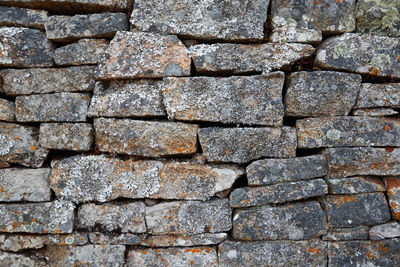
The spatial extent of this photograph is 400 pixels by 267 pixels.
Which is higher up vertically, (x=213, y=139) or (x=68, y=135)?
(x=213, y=139)

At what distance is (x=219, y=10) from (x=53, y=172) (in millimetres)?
2004

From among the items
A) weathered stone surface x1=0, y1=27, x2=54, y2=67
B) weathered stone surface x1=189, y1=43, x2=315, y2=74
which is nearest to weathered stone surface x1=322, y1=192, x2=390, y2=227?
weathered stone surface x1=189, y1=43, x2=315, y2=74

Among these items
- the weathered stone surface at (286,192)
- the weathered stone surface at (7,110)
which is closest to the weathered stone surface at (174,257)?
the weathered stone surface at (286,192)

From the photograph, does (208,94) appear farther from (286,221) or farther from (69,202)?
(69,202)

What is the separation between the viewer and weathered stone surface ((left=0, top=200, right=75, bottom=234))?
7.68 ft

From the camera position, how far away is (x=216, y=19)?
2.37m

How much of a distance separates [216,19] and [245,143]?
3.55 feet

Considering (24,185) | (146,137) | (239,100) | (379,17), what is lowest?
(24,185)

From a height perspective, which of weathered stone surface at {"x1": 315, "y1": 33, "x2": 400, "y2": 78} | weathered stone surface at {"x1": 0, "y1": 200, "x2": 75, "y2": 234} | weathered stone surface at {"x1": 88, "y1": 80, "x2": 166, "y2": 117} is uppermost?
weathered stone surface at {"x1": 315, "y1": 33, "x2": 400, "y2": 78}

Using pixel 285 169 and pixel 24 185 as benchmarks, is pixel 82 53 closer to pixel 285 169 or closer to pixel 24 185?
pixel 24 185

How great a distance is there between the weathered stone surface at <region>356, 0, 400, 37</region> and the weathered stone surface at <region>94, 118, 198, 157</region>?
1.72 m

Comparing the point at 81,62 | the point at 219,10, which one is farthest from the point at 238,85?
the point at 81,62

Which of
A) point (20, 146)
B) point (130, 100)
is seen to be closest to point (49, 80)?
point (20, 146)

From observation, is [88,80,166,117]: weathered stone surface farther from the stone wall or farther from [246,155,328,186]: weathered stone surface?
[246,155,328,186]: weathered stone surface
